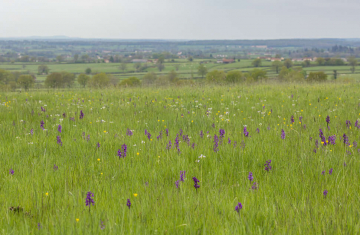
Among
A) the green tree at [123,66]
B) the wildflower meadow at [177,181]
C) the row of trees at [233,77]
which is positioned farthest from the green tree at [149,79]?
the green tree at [123,66]

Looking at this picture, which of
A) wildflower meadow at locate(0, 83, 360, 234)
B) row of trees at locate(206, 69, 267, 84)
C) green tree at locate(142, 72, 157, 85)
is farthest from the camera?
green tree at locate(142, 72, 157, 85)

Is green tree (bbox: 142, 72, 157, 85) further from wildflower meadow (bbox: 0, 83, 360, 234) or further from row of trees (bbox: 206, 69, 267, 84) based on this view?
wildflower meadow (bbox: 0, 83, 360, 234)

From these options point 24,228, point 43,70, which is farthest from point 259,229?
point 43,70

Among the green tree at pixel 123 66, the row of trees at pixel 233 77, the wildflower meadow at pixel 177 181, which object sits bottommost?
the wildflower meadow at pixel 177 181

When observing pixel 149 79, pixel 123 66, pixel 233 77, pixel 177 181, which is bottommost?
pixel 233 77

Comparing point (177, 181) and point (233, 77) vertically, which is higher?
point (177, 181)

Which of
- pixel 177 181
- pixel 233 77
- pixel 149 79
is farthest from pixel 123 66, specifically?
pixel 177 181

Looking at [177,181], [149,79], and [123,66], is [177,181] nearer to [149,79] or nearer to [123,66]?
[149,79]

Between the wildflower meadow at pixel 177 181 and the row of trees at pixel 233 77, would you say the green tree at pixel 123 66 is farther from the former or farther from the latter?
the wildflower meadow at pixel 177 181

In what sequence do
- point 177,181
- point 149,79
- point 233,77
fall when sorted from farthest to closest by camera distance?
point 233,77 → point 149,79 → point 177,181

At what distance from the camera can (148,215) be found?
2.47 metres

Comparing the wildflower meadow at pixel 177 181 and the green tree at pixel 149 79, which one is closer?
the wildflower meadow at pixel 177 181

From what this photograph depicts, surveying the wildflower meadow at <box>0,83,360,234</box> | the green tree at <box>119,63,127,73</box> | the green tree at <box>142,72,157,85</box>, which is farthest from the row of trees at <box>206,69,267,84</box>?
the green tree at <box>119,63,127,73</box>

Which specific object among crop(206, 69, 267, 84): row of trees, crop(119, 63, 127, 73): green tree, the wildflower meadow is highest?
crop(119, 63, 127, 73): green tree
